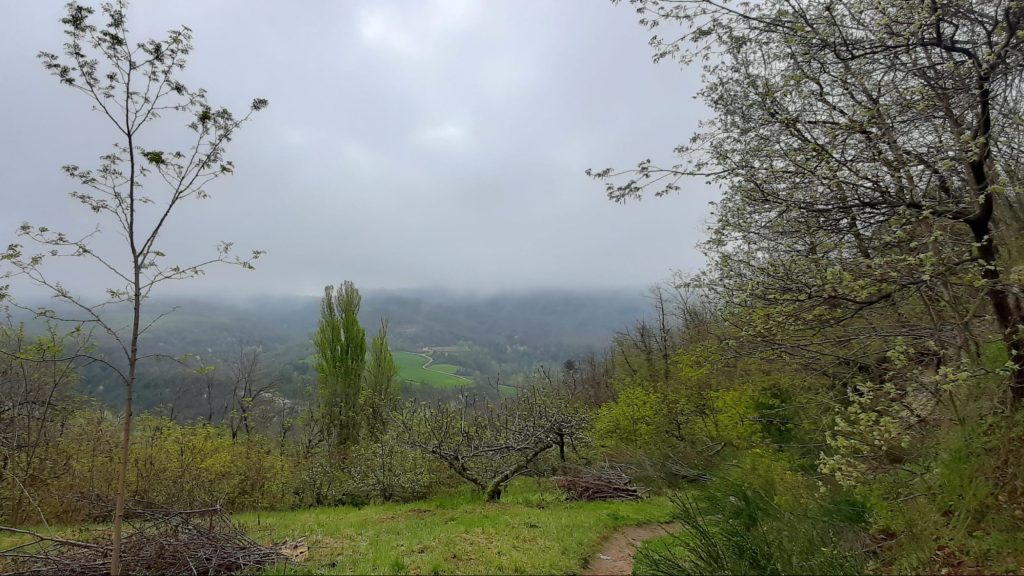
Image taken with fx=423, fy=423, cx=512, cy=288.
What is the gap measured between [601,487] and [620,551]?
5.67 metres

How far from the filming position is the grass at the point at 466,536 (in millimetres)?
6047

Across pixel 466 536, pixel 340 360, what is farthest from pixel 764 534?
pixel 340 360

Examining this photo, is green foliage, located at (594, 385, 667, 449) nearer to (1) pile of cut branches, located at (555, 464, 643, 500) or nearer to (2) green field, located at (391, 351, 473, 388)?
(1) pile of cut branches, located at (555, 464, 643, 500)

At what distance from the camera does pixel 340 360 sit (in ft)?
67.8

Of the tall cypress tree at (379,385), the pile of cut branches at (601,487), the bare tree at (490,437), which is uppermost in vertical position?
the tall cypress tree at (379,385)

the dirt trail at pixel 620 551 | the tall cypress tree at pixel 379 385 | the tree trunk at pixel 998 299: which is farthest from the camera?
the tall cypress tree at pixel 379 385

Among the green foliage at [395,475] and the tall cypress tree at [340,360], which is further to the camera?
the tall cypress tree at [340,360]

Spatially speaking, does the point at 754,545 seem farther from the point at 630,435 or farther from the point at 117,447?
the point at 117,447

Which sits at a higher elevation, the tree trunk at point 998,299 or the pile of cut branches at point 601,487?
the tree trunk at point 998,299

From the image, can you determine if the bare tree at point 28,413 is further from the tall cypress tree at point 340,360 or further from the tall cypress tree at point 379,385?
the tall cypress tree at point 379,385

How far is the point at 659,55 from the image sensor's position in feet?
16.3

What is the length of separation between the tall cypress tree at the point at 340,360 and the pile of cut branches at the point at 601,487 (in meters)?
10.6

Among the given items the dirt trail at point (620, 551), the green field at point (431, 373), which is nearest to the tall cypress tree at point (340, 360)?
the dirt trail at point (620, 551)

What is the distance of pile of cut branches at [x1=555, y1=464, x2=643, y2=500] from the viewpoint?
521 inches
